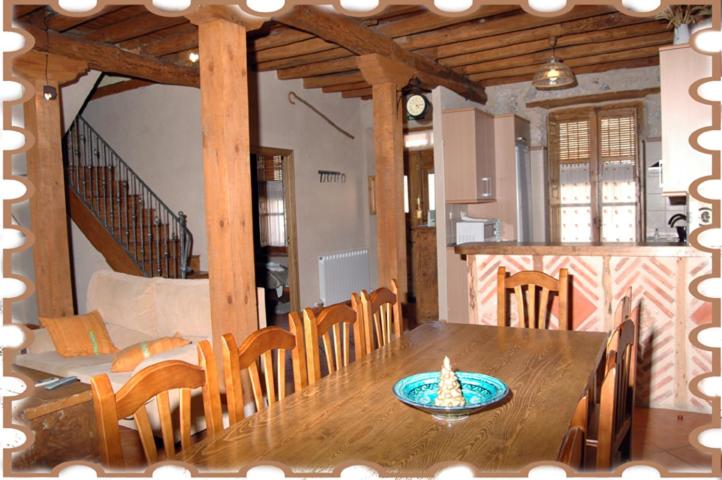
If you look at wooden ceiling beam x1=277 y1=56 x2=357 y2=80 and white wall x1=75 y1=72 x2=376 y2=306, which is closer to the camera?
wooden ceiling beam x1=277 y1=56 x2=357 y2=80

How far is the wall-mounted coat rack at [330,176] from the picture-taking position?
Answer: 7.81 meters

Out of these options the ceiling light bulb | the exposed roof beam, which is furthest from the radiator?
the ceiling light bulb

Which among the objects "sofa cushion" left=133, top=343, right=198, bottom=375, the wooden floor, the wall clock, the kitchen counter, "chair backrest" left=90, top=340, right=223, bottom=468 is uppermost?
the wall clock

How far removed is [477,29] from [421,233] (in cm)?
350

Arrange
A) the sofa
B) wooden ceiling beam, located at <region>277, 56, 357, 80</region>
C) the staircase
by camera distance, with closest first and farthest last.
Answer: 1. the sofa
2. wooden ceiling beam, located at <region>277, 56, 357, 80</region>
3. the staircase

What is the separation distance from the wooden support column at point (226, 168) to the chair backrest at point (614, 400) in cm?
207

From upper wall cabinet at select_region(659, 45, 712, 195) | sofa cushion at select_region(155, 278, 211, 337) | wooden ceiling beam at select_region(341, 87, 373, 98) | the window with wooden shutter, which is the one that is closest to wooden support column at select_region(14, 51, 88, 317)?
sofa cushion at select_region(155, 278, 211, 337)

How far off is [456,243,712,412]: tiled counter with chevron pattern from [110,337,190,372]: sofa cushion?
2.40 metres

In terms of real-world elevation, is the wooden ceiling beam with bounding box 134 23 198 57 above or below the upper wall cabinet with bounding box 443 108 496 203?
above

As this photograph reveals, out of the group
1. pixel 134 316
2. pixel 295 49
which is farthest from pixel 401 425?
pixel 295 49

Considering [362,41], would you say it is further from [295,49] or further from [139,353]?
[139,353]

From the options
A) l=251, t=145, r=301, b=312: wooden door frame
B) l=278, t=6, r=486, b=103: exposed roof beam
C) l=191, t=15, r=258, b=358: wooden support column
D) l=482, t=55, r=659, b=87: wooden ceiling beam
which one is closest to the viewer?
l=191, t=15, r=258, b=358: wooden support column

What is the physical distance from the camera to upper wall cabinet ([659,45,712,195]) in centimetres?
345

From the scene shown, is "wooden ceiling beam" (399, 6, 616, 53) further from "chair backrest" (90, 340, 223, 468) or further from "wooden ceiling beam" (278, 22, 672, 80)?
"chair backrest" (90, 340, 223, 468)
